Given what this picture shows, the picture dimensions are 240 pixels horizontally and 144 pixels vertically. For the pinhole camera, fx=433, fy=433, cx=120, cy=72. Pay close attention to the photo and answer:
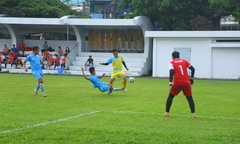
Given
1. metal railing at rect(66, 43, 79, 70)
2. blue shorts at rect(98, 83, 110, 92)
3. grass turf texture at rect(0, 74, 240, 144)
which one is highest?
metal railing at rect(66, 43, 79, 70)

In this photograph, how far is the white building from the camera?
111 ft

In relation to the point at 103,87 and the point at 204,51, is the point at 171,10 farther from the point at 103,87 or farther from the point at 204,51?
the point at 103,87

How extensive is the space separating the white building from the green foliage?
5.70 meters

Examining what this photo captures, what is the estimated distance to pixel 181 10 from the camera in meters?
42.1

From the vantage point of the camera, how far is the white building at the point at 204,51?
33.8m

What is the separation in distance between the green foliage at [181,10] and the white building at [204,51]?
224 inches

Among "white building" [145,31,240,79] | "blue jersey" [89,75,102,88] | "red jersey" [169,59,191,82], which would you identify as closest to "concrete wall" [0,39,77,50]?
"white building" [145,31,240,79]

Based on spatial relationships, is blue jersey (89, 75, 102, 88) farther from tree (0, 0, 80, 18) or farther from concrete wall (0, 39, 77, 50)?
tree (0, 0, 80, 18)

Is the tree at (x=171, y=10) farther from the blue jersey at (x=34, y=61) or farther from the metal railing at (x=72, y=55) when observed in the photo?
the blue jersey at (x=34, y=61)

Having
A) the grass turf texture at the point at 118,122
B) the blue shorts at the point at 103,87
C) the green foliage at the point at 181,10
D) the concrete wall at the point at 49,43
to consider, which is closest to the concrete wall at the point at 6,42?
the concrete wall at the point at 49,43

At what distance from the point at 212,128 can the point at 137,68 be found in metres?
26.8

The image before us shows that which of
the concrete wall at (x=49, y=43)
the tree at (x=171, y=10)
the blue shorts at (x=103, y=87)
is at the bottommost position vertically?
the blue shorts at (x=103, y=87)

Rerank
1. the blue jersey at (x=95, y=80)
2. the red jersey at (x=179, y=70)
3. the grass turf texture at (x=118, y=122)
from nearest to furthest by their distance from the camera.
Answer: the grass turf texture at (x=118, y=122)
the red jersey at (x=179, y=70)
the blue jersey at (x=95, y=80)

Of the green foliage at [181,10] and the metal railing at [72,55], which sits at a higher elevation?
the green foliage at [181,10]
